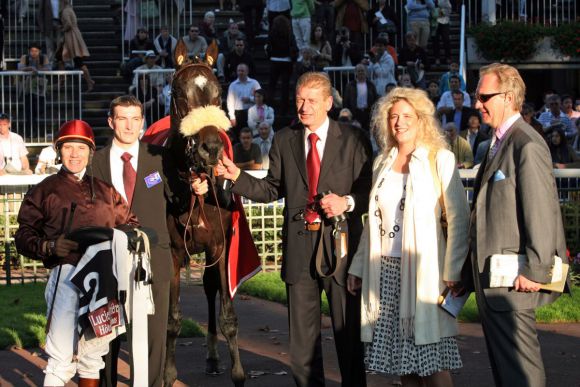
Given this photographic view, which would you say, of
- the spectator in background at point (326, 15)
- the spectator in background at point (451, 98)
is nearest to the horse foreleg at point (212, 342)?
the spectator in background at point (451, 98)

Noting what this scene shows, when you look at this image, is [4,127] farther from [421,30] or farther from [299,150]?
[299,150]

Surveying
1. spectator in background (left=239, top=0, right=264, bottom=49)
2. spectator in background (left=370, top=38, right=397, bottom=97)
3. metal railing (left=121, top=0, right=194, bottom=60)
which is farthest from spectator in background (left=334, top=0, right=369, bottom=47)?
metal railing (left=121, top=0, right=194, bottom=60)

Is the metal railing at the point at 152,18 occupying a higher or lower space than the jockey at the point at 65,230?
higher

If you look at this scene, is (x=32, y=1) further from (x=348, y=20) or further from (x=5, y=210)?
(x=5, y=210)

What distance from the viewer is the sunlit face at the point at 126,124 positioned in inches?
276

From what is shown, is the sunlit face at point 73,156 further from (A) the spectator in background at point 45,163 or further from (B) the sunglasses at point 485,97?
(A) the spectator in background at point 45,163

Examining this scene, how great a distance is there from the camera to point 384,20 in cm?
2227

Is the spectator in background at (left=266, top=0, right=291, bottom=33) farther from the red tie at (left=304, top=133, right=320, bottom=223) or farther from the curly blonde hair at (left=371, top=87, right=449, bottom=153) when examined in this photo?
the curly blonde hair at (left=371, top=87, right=449, bottom=153)

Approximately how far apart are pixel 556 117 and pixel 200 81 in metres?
11.9

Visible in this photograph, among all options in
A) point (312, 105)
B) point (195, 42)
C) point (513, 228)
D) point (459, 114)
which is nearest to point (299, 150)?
point (312, 105)

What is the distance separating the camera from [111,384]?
712cm

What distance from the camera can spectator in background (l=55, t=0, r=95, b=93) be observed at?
20.8 metres

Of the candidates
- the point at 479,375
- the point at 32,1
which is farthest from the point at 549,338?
the point at 32,1

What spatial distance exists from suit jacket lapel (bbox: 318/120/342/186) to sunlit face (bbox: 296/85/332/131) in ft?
0.37
